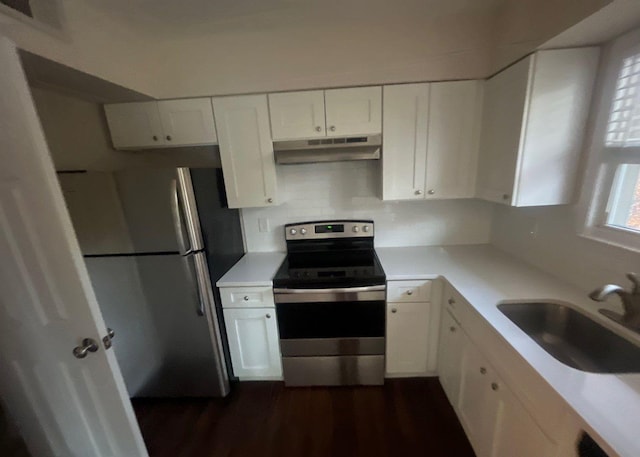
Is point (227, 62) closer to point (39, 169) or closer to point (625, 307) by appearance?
point (39, 169)

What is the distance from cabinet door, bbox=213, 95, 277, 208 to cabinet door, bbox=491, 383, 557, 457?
5.56ft

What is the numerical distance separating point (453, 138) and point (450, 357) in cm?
149

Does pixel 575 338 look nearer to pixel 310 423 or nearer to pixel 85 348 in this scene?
pixel 310 423

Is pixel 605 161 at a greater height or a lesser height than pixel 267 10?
lesser

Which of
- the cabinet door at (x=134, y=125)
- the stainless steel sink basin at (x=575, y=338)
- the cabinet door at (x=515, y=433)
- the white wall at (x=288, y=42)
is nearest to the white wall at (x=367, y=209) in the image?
the white wall at (x=288, y=42)

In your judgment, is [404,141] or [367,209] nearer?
[404,141]

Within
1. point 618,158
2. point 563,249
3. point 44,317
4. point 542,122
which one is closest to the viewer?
point 44,317

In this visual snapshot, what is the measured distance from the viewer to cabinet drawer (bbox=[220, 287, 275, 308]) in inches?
69.3

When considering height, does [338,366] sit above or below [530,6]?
below

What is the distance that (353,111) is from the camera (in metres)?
1.73

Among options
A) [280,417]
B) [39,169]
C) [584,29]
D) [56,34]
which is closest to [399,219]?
[584,29]

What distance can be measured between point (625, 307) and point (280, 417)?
77.3 inches

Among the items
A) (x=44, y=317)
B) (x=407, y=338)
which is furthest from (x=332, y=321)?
(x=44, y=317)

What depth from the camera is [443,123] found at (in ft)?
5.70
